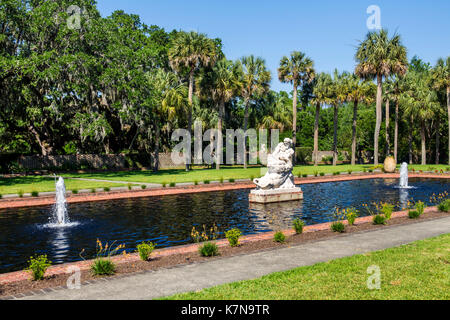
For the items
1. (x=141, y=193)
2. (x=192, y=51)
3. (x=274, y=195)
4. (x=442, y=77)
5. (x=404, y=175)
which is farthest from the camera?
(x=442, y=77)

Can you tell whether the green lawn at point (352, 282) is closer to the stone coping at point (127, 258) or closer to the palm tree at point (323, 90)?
the stone coping at point (127, 258)

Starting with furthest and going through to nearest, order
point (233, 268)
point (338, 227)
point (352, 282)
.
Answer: point (338, 227), point (233, 268), point (352, 282)

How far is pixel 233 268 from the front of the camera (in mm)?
9617

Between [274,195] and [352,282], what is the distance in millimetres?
14798

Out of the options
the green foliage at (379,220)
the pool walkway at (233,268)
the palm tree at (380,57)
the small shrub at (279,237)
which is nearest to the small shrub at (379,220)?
the green foliage at (379,220)

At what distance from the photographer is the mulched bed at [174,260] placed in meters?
8.55

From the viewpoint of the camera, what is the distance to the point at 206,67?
1901 inches

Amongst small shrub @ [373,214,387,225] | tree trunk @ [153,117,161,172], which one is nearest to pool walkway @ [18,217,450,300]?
small shrub @ [373,214,387,225]

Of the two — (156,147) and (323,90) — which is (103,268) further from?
(323,90)

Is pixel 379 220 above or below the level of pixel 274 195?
below

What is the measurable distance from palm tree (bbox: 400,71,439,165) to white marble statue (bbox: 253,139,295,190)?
135 ft

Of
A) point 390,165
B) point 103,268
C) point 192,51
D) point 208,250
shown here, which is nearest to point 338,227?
point 208,250
